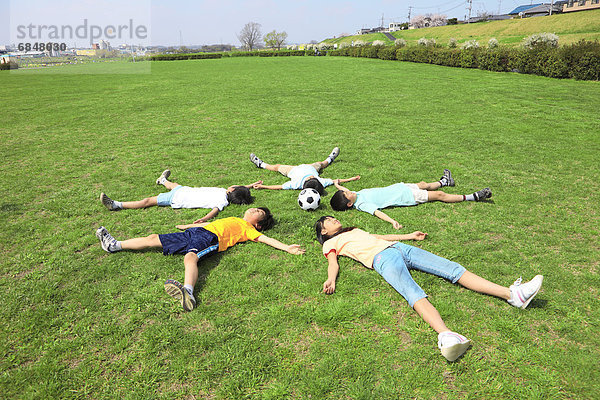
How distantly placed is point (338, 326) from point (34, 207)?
5886mm

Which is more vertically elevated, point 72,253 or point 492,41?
point 492,41

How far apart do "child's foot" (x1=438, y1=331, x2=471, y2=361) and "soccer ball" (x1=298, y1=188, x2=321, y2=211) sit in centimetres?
306

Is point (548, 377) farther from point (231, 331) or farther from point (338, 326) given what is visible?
point (231, 331)

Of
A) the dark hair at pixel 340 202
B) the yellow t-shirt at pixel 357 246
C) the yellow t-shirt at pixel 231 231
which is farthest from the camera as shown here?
the dark hair at pixel 340 202

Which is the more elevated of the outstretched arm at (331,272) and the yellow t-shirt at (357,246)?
the yellow t-shirt at (357,246)

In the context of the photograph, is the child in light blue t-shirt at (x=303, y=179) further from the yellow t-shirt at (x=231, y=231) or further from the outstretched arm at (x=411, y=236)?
the outstretched arm at (x=411, y=236)

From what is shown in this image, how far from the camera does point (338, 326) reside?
3395mm

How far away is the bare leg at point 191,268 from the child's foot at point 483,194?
189 inches

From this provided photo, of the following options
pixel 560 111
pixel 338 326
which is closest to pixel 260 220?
pixel 338 326

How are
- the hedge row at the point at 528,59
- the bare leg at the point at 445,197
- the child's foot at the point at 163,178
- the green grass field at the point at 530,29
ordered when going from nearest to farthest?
the bare leg at the point at 445,197
the child's foot at the point at 163,178
the hedge row at the point at 528,59
the green grass field at the point at 530,29

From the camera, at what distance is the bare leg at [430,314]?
3.20 meters

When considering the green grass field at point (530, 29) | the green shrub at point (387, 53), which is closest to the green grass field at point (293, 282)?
the green shrub at point (387, 53)

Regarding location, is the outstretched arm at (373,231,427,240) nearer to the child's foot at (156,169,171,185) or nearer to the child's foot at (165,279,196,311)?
the child's foot at (165,279,196,311)

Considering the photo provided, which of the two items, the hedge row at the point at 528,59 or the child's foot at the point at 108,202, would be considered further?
the hedge row at the point at 528,59
